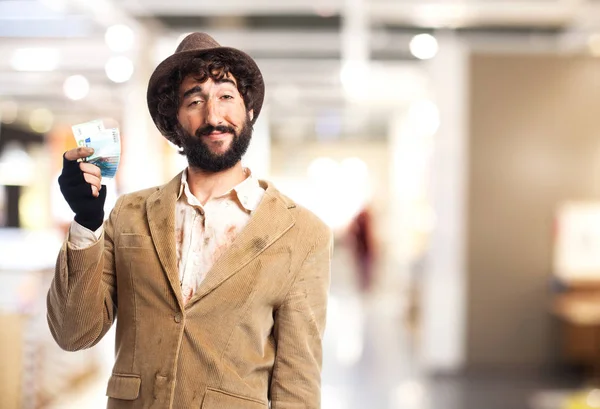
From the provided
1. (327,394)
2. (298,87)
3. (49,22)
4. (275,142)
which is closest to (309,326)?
(327,394)

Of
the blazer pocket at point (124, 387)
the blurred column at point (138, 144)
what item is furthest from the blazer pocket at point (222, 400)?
the blurred column at point (138, 144)

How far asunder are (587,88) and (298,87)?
20.2 ft

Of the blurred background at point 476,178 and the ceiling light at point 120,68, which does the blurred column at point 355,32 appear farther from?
the ceiling light at point 120,68

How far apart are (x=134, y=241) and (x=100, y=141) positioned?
0.27m

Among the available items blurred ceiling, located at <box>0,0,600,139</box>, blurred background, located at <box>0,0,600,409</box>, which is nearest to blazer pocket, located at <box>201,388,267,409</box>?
blurred ceiling, located at <box>0,0,600,139</box>

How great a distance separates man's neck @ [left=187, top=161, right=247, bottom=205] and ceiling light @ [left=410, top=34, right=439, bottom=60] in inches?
240

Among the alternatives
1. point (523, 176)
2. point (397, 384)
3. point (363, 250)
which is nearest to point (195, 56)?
point (397, 384)

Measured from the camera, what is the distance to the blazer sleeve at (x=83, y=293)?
1.46 m

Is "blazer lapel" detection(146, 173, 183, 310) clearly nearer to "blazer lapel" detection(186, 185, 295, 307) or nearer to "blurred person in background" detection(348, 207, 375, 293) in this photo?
"blazer lapel" detection(186, 185, 295, 307)

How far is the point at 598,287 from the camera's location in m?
7.20

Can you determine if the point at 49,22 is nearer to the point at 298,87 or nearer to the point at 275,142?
the point at 298,87

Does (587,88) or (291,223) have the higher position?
(587,88)

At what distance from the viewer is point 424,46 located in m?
8.35

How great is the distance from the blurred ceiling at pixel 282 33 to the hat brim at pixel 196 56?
2.64 m
